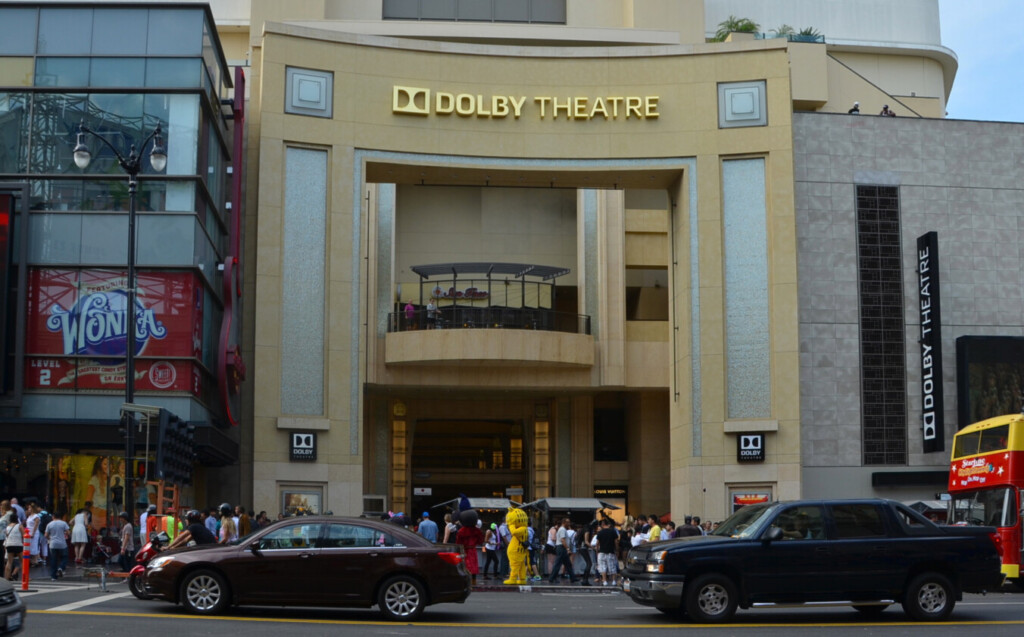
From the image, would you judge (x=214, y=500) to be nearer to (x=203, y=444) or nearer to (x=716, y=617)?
(x=203, y=444)

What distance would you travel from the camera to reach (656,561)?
56.8 feet

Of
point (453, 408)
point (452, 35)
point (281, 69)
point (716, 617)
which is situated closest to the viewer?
point (716, 617)

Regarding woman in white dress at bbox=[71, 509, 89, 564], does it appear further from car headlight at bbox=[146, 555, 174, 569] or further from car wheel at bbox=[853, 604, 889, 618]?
car wheel at bbox=[853, 604, 889, 618]

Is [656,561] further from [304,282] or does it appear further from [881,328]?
[881,328]

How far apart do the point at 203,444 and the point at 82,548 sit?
4.70 meters

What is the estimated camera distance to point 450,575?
57.2ft

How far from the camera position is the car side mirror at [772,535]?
56.6 ft

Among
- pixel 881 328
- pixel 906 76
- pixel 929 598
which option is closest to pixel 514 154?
pixel 881 328

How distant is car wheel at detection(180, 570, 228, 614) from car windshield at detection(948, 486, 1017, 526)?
16.1 m

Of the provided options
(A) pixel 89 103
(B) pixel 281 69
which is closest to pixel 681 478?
(B) pixel 281 69

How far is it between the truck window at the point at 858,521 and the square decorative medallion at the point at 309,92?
25.3 metres

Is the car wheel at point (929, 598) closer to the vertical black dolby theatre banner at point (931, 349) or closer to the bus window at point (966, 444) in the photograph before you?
the bus window at point (966, 444)

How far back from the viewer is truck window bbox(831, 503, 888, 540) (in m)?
17.6

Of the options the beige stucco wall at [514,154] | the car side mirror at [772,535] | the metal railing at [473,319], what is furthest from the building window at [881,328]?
the car side mirror at [772,535]
